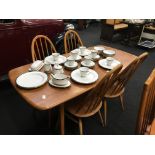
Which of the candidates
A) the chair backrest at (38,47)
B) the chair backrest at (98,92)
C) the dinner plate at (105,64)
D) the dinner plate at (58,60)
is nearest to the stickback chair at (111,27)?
the chair backrest at (38,47)

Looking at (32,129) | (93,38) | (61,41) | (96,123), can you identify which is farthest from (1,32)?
(93,38)

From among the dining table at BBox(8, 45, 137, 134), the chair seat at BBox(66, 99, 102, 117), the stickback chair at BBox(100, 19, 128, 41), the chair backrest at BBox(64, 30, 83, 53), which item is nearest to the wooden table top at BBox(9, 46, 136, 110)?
the dining table at BBox(8, 45, 137, 134)

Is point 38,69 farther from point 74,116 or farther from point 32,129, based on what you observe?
point 32,129

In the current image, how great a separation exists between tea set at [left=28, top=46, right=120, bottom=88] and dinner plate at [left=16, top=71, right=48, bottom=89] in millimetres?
72

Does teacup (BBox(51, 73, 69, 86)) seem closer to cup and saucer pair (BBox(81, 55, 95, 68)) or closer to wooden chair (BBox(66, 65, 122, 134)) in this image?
wooden chair (BBox(66, 65, 122, 134))

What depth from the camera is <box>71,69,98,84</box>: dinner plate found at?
150 cm

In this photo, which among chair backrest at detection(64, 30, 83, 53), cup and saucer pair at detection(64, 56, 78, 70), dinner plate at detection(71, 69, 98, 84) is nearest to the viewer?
dinner plate at detection(71, 69, 98, 84)

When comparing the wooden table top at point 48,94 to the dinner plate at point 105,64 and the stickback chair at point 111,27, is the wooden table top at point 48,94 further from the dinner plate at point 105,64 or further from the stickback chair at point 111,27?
the stickback chair at point 111,27

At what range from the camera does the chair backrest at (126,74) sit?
1661 mm

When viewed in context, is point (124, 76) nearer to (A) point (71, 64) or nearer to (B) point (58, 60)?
(A) point (71, 64)

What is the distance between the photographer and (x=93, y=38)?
206 inches

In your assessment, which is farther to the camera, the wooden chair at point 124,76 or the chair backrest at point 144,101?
the wooden chair at point 124,76

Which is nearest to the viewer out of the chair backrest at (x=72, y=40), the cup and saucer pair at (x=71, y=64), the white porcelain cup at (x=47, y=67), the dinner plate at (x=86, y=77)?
the dinner plate at (x=86, y=77)

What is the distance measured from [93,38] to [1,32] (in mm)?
3275
